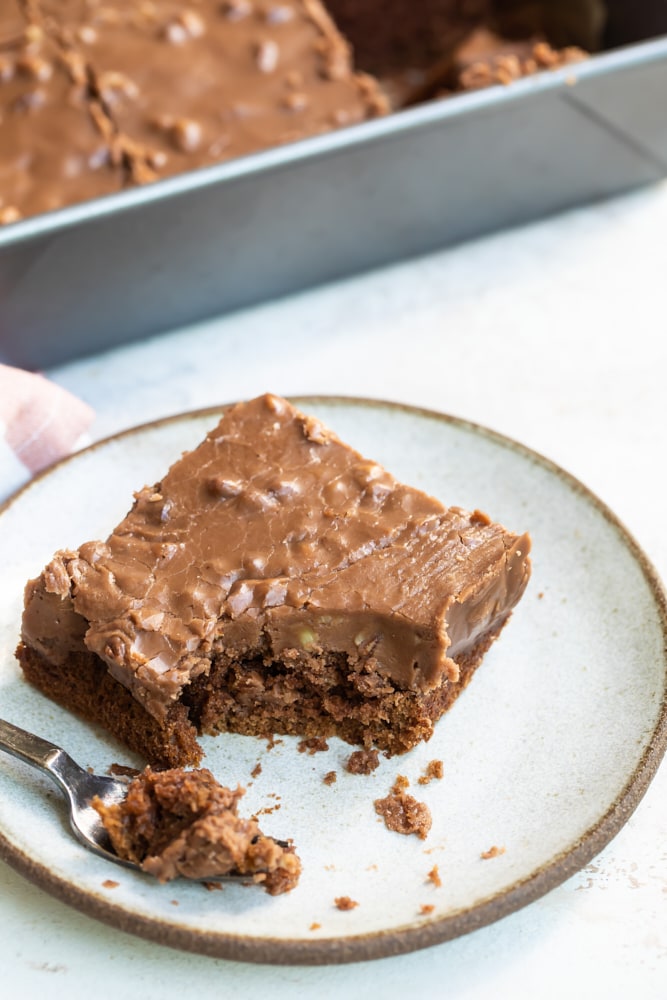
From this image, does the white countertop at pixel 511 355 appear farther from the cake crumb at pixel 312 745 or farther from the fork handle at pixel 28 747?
the fork handle at pixel 28 747

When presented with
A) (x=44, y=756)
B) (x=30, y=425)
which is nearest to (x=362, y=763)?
(x=44, y=756)

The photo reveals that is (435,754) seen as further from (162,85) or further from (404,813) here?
(162,85)

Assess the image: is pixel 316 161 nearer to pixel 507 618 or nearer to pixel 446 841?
pixel 507 618

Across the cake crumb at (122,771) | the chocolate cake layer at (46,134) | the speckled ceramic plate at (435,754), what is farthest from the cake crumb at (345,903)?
the chocolate cake layer at (46,134)

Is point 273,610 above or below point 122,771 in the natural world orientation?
above

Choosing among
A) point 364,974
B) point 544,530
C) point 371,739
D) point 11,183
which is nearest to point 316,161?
point 11,183

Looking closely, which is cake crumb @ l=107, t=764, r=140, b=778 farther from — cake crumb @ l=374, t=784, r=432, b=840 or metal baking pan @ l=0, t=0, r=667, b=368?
metal baking pan @ l=0, t=0, r=667, b=368

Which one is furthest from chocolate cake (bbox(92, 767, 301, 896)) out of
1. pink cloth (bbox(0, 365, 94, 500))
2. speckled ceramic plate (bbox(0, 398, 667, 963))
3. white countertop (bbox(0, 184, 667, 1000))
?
pink cloth (bbox(0, 365, 94, 500))
